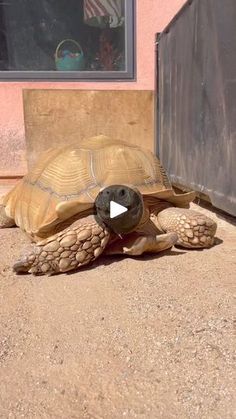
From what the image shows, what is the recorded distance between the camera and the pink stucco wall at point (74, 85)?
520 centimetres

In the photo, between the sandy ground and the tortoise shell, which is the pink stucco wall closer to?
the tortoise shell

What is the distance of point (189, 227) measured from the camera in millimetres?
2727

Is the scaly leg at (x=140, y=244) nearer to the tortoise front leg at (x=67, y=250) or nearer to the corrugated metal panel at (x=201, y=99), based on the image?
the tortoise front leg at (x=67, y=250)

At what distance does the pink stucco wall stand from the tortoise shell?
241cm

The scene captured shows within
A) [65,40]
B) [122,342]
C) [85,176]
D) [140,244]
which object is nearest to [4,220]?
[85,176]

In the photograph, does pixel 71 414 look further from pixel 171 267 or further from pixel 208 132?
pixel 208 132

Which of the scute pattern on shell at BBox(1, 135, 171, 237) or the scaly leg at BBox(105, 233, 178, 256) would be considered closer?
the scaly leg at BBox(105, 233, 178, 256)

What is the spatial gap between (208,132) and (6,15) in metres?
3.33

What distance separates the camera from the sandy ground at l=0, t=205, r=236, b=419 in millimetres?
1354

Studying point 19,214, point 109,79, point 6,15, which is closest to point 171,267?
point 19,214

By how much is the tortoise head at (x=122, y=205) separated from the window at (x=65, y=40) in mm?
3366

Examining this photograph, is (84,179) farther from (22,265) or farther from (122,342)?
(122,342)

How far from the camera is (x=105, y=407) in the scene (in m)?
1.34

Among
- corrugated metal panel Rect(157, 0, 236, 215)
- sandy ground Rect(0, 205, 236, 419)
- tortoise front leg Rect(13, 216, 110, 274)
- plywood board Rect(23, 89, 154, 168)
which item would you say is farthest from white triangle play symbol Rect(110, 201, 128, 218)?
plywood board Rect(23, 89, 154, 168)
